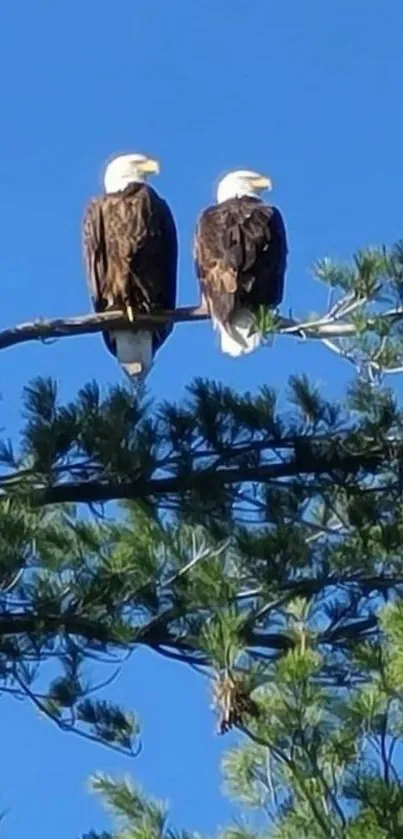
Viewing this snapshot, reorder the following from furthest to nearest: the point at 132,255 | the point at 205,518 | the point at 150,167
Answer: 1. the point at 150,167
2. the point at 132,255
3. the point at 205,518

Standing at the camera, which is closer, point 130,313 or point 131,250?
point 130,313

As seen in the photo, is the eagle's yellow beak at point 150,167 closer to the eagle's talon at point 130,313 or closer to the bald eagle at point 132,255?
the bald eagle at point 132,255

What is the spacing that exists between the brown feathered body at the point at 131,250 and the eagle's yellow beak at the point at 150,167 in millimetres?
173

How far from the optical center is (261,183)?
571 centimetres

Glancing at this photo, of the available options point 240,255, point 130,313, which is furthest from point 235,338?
point 240,255

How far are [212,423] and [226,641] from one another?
766 millimetres

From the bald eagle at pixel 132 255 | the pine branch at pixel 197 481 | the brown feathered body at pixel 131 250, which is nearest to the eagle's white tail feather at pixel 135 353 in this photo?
the bald eagle at pixel 132 255

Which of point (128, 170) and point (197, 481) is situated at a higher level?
point (128, 170)

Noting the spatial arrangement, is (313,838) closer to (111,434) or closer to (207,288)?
(111,434)

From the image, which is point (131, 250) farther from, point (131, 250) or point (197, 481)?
point (197, 481)

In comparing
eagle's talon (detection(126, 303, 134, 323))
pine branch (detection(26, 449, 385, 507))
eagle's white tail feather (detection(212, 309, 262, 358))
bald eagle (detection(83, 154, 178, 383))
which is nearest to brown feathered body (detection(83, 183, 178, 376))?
bald eagle (detection(83, 154, 178, 383))

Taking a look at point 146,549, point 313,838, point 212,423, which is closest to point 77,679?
point 146,549

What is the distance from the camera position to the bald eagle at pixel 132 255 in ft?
16.5

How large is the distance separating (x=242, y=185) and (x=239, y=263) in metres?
0.69
